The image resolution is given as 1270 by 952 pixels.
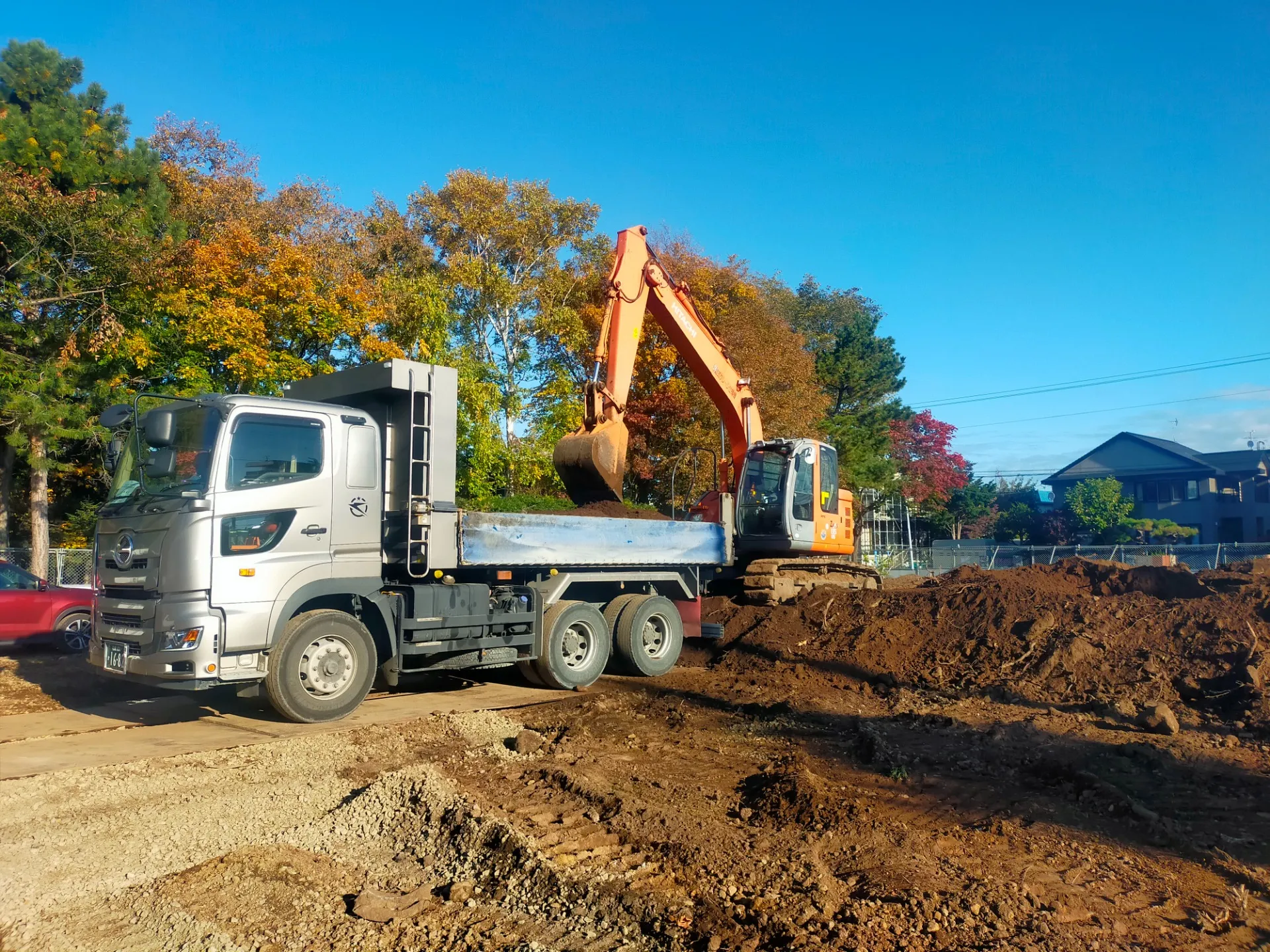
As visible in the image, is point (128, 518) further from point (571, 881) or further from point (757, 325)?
point (757, 325)

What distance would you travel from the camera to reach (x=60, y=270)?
18797mm

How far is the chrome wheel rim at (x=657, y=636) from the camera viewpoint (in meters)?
11.3

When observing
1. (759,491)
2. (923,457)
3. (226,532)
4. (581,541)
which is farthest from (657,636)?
(923,457)

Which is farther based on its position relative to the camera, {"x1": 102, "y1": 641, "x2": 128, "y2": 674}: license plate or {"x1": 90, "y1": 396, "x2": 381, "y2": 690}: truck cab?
{"x1": 102, "y1": 641, "x2": 128, "y2": 674}: license plate

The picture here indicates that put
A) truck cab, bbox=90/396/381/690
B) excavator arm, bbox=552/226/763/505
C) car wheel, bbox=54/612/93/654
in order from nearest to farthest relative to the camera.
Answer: truck cab, bbox=90/396/381/690 < excavator arm, bbox=552/226/763/505 < car wheel, bbox=54/612/93/654

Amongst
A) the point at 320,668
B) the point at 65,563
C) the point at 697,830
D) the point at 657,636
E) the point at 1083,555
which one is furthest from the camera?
the point at 1083,555

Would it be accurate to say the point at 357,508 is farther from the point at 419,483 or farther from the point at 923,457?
the point at 923,457

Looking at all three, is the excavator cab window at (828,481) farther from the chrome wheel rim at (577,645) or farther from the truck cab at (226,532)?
the truck cab at (226,532)

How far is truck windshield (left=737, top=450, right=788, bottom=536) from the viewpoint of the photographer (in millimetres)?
14250

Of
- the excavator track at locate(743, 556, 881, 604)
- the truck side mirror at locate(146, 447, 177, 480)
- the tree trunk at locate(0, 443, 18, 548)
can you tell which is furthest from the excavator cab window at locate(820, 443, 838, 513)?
the tree trunk at locate(0, 443, 18, 548)

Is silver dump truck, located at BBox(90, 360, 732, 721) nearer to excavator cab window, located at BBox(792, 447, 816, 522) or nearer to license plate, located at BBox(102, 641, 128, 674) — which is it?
license plate, located at BBox(102, 641, 128, 674)

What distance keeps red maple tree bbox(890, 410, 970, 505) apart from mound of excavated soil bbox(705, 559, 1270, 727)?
28463 millimetres

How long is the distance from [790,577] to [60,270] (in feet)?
53.3

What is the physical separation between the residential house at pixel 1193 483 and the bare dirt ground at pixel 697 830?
1712 inches
